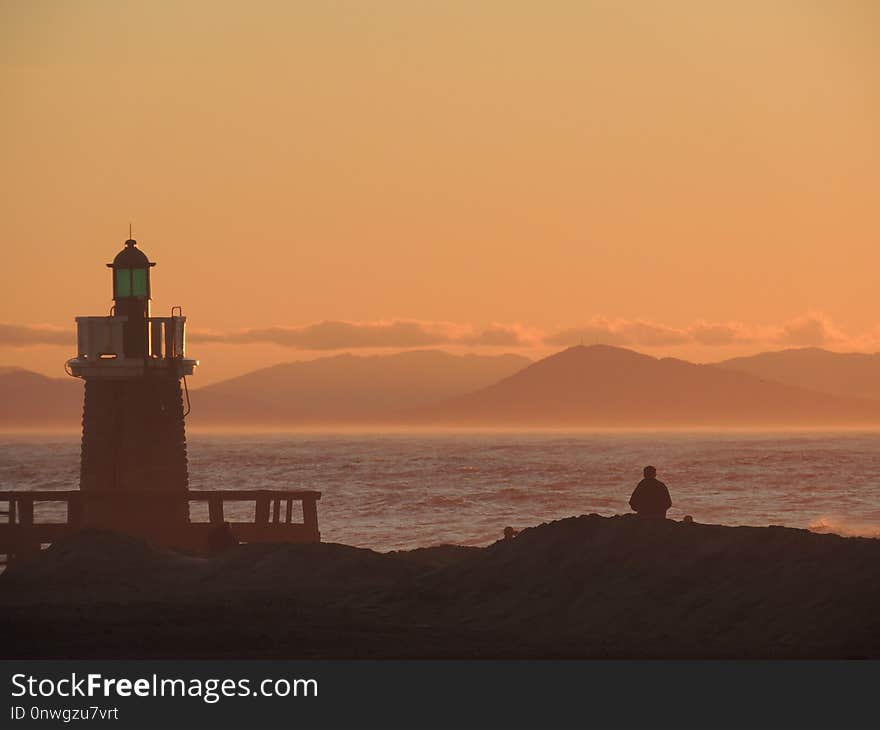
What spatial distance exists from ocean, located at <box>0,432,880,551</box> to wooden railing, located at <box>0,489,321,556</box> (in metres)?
16.7

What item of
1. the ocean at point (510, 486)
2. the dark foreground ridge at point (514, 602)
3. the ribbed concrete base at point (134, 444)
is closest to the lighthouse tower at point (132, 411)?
the ribbed concrete base at point (134, 444)

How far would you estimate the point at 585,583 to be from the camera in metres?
26.6

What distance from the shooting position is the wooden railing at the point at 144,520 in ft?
124

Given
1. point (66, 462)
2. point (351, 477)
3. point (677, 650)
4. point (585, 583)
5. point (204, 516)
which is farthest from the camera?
point (66, 462)

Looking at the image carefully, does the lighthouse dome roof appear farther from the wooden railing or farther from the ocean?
the ocean

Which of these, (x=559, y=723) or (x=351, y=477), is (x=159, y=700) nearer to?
(x=559, y=723)

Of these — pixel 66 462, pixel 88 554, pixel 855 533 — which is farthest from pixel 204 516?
pixel 66 462

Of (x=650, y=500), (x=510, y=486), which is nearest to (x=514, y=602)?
(x=650, y=500)

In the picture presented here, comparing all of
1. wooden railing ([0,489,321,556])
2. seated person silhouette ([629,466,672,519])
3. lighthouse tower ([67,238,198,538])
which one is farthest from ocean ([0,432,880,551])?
seated person silhouette ([629,466,672,519])

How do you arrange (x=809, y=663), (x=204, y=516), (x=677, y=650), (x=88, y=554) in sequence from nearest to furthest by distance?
(x=809, y=663) → (x=677, y=650) → (x=88, y=554) → (x=204, y=516)

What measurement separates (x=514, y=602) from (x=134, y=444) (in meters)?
13.5

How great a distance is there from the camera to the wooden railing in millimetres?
37812

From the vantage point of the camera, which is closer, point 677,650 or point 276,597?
point 677,650

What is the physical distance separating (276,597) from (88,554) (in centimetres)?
577
